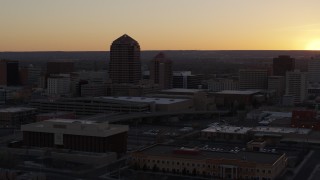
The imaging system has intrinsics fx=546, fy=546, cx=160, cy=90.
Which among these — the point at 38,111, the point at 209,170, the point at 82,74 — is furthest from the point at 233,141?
the point at 82,74

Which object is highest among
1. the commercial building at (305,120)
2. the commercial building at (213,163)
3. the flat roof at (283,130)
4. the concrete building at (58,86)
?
the concrete building at (58,86)

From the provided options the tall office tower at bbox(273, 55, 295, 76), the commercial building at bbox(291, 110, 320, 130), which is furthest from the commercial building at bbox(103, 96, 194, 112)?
the tall office tower at bbox(273, 55, 295, 76)

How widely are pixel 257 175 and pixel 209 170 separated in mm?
2068

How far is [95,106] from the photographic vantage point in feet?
140

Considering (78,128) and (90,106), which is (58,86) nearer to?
(90,106)

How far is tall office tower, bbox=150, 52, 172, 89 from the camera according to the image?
202 feet

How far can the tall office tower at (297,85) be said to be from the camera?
5356cm

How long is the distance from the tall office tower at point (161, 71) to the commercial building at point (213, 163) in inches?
1420

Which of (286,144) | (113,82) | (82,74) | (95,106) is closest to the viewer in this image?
(286,144)

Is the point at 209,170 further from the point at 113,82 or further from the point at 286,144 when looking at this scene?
the point at 113,82

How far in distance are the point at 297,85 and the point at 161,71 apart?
51.8ft

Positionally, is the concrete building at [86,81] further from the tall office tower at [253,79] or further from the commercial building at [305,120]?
the commercial building at [305,120]

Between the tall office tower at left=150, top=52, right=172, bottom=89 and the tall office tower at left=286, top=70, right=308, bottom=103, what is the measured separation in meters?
14.3

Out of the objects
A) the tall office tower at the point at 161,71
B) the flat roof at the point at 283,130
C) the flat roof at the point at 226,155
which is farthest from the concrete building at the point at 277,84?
the flat roof at the point at 226,155
